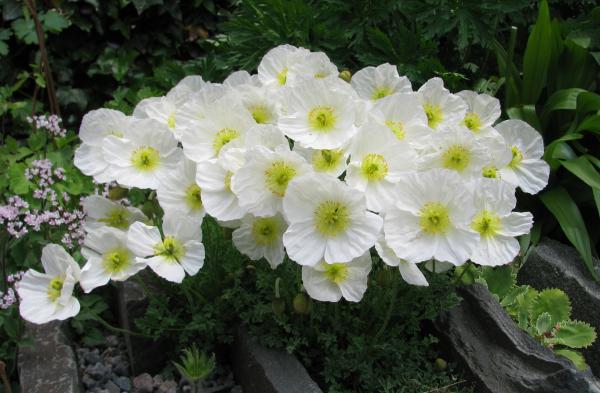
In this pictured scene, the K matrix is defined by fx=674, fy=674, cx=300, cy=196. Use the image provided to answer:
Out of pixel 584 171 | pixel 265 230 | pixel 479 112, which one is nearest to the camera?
pixel 265 230

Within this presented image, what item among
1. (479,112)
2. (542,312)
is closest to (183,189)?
(479,112)

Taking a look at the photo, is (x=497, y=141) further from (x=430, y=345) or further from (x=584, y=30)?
(x=584, y=30)

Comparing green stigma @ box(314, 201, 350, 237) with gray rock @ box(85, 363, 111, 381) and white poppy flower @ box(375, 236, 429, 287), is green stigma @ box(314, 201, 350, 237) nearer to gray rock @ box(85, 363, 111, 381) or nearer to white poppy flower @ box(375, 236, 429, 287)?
white poppy flower @ box(375, 236, 429, 287)

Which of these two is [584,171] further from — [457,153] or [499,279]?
[457,153]

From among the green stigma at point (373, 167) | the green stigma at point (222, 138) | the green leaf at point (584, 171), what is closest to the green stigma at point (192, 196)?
the green stigma at point (222, 138)

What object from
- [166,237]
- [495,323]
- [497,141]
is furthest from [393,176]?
[495,323]
